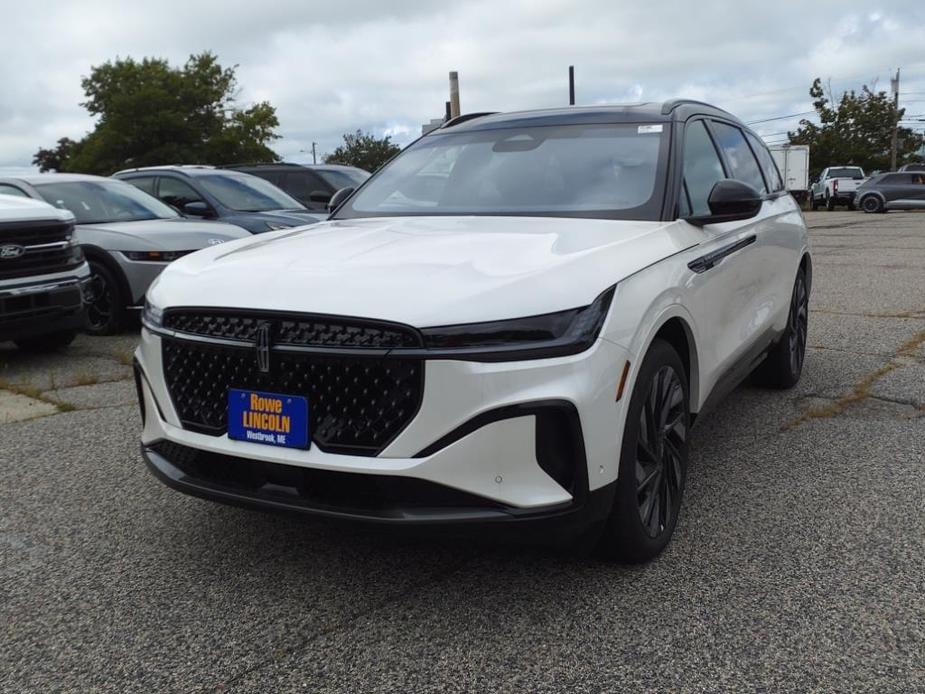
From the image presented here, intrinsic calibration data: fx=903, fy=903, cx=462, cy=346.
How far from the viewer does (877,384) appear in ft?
18.7

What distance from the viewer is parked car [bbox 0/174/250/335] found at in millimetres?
7988

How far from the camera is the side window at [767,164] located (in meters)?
5.56

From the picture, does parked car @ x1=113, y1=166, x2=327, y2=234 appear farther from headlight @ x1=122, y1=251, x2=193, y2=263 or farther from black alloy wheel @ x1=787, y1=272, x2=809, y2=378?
black alloy wheel @ x1=787, y1=272, x2=809, y2=378

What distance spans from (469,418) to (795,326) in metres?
3.82

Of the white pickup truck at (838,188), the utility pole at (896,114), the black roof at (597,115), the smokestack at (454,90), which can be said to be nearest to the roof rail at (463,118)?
the black roof at (597,115)

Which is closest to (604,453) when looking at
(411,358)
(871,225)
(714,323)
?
(411,358)

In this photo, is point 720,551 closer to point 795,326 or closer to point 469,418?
point 469,418

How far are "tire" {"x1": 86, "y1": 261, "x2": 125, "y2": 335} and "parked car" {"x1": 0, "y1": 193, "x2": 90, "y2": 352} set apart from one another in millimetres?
959

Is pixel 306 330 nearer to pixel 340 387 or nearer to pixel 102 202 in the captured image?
pixel 340 387

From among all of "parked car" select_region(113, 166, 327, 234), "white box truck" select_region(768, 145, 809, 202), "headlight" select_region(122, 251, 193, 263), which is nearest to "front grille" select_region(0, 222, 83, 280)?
"headlight" select_region(122, 251, 193, 263)

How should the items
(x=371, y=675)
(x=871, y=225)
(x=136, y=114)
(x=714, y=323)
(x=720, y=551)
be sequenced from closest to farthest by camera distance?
(x=371, y=675), (x=720, y=551), (x=714, y=323), (x=871, y=225), (x=136, y=114)

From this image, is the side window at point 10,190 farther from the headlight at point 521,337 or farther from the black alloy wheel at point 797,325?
the headlight at point 521,337

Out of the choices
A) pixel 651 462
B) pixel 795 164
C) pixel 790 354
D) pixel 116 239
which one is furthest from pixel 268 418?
pixel 795 164

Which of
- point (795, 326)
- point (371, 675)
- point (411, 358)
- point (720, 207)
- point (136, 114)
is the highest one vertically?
point (136, 114)
